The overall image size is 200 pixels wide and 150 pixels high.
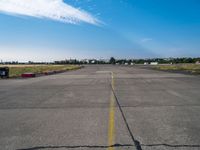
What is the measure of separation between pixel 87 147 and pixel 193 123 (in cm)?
356

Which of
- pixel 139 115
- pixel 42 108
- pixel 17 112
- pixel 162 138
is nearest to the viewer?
pixel 162 138

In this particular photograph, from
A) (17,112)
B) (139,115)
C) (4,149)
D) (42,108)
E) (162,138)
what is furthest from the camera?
(42,108)

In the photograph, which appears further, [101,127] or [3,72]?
[3,72]

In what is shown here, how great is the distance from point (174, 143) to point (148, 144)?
22.9 inches

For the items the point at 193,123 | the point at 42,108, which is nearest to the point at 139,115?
the point at 193,123

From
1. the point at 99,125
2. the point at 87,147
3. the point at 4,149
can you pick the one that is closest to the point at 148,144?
the point at 87,147

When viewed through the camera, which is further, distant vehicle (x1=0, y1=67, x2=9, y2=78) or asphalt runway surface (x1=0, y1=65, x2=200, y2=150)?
distant vehicle (x1=0, y1=67, x2=9, y2=78)

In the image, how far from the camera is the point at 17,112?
8406mm

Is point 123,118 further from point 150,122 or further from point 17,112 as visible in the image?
point 17,112

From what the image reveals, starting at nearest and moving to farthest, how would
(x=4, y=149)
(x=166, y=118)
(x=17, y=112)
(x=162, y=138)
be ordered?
1. (x=4, y=149)
2. (x=162, y=138)
3. (x=166, y=118)
4. (x=17, y=112)

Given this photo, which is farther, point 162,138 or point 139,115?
point 139,115

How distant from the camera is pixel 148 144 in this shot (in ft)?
15.8

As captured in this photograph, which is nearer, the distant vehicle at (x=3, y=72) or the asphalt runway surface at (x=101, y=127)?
the asphalt runway surface at (x=101, y=127)

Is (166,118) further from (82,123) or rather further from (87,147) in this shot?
(87,147)
